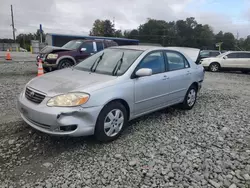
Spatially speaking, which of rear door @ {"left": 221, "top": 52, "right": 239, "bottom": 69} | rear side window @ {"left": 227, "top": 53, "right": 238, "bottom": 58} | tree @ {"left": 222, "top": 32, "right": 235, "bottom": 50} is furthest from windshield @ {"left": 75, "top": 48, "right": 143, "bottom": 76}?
tree @ {"left": 222, "top": 32, "right": 235, "bottom": 50}

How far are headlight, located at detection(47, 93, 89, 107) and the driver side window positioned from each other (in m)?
1.28

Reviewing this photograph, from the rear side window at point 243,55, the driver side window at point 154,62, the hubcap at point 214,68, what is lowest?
the hubcap at point 214,68

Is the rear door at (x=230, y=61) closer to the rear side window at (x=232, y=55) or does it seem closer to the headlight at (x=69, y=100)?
the rear side window at (x=232, y=55)

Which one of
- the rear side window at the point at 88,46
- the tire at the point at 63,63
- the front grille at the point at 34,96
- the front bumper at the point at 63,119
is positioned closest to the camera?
the front bumper at the point at 63,119

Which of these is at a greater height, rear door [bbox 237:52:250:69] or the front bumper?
rear door [bbox 237:52:250:69]

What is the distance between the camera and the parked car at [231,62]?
1448 centimetres

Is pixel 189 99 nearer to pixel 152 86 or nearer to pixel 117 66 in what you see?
Result: pixel 152 86

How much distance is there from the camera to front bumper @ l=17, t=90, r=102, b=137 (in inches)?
114

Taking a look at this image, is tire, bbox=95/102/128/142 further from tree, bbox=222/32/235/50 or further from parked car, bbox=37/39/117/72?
tree, bbox=222/32/235/50

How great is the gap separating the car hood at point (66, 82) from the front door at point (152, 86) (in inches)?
24.0

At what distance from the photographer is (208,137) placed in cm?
381

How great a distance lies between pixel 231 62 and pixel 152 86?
42.1 ft

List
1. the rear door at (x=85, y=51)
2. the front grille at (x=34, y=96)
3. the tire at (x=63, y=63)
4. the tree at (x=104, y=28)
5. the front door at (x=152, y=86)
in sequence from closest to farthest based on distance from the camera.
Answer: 1. the front grille at (x=34, y=96)
2. the front door at (x=152, y=86)
3. the tire at (x=63, y=63)
4. the rear door at (x=85, y=51)
5. the tree at (x=104, y=28)

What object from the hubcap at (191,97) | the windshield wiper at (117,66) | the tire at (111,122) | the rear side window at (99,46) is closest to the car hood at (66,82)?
the windshield wiper at (117,66)
